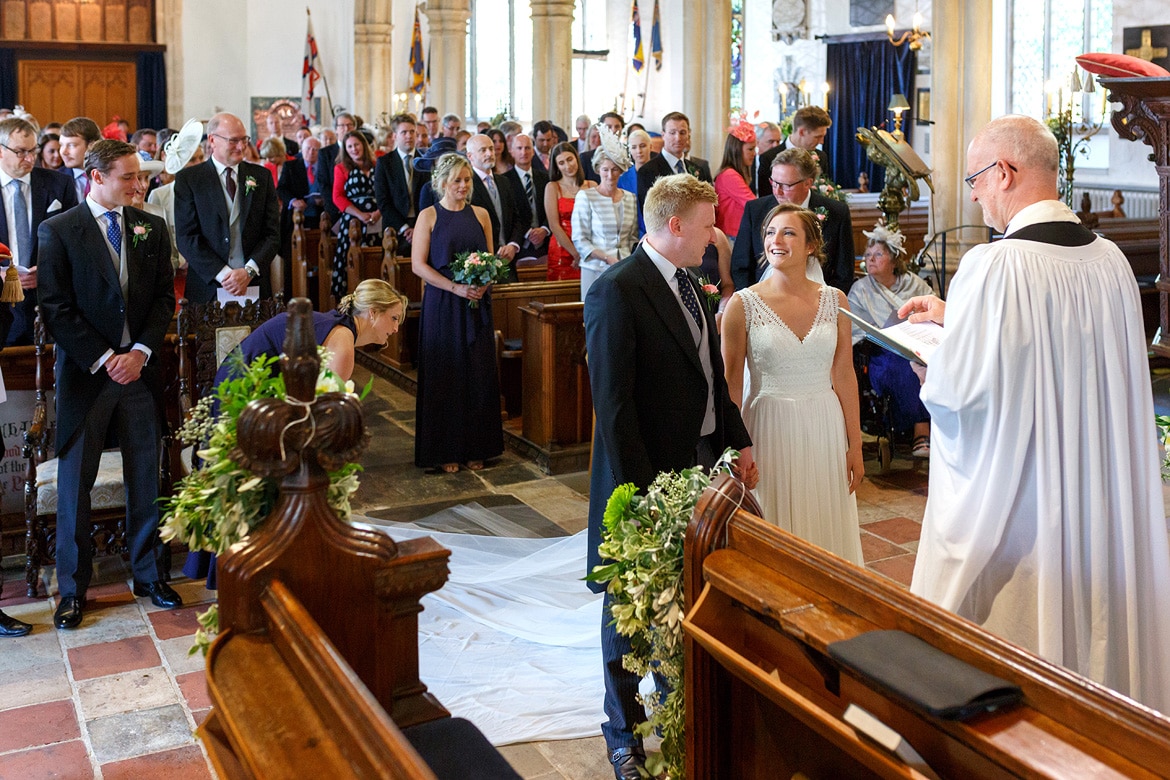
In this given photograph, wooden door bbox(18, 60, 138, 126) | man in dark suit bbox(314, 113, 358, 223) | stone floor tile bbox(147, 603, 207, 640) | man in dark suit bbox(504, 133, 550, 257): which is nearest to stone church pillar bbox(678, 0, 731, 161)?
man in dark suit bbox(504, 133, 550, 257)

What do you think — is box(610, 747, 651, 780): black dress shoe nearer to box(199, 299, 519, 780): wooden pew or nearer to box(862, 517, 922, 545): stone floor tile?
box(199, 299, 519, 780): wooden pew

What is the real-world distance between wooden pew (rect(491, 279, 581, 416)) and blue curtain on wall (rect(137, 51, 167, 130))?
14.4 meters

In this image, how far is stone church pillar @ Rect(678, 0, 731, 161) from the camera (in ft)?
36.6

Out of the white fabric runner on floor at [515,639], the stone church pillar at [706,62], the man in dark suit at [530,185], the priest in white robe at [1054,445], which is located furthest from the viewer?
the stone church pillar at [706,62]

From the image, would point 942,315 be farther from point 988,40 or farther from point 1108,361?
point 988,40

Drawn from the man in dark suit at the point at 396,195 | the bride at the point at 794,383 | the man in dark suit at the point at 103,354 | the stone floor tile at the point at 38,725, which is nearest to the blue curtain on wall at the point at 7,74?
the man in dark suit at the point at 396,195

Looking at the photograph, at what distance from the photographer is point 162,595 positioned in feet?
15.1

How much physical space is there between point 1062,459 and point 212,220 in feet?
15.1

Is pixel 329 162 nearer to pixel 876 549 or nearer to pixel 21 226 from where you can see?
pixel 21 226

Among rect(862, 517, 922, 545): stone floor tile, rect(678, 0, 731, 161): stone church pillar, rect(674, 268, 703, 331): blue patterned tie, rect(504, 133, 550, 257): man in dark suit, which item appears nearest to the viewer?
rect(674, 268, 703, 331): blue patterned tie

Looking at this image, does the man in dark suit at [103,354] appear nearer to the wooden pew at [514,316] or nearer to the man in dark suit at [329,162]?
the wooden pew at [514,316]

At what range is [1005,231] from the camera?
280 centimetres

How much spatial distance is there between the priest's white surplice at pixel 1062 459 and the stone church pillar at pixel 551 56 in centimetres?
1359

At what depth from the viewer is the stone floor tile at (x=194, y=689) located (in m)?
3.78
